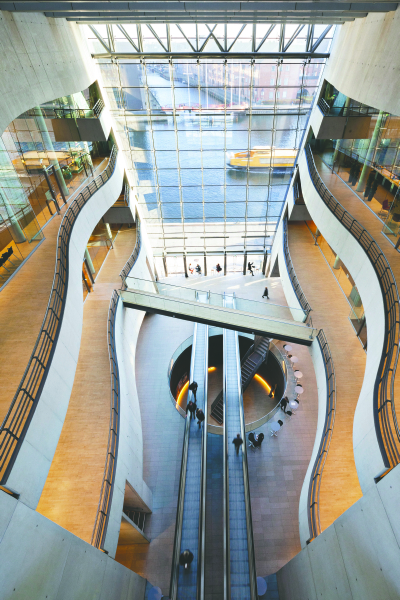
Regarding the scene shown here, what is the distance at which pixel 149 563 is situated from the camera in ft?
32.9

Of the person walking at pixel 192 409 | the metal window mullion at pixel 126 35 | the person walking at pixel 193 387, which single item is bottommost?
the person walking at pixel 192 409

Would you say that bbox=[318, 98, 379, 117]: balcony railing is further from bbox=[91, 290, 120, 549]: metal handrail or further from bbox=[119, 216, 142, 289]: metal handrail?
bbox=[91, 290, 120, 549]: metal handrail

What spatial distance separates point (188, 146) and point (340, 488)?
17.5 m

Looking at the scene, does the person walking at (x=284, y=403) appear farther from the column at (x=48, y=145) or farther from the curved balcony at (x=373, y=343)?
the column at (x=48, y=145)

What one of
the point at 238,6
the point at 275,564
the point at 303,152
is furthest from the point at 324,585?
the point at 303,152

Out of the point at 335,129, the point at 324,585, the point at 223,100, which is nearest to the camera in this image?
the point at 324,585

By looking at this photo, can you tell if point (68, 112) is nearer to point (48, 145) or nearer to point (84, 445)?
point (48, 145)

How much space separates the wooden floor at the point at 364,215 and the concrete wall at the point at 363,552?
2684mm

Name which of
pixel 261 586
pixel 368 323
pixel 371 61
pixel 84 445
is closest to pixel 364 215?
pixel 371 61

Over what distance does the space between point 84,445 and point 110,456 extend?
0.92m

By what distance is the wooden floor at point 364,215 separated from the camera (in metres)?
9.05

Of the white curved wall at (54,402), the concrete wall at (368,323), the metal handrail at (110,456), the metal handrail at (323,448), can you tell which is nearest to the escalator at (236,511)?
the metal handrail at (323,448)

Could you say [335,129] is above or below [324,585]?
above

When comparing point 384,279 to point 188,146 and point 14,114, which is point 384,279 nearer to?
point 14,114
